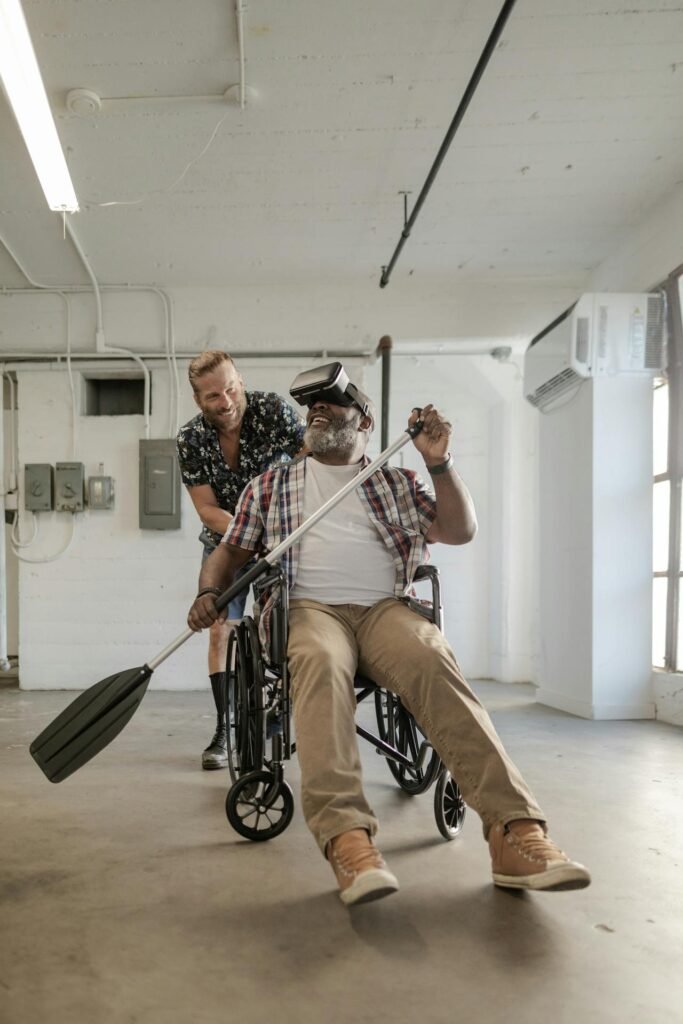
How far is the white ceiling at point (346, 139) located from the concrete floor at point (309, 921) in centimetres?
248

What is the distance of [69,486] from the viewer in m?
4.74

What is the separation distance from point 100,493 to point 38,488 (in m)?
0.38

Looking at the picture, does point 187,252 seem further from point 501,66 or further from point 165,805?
point 165,805

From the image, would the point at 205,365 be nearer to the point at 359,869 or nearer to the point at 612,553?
the point at 359,869

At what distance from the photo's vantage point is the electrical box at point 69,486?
474 centimetres

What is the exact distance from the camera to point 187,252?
4383 mm

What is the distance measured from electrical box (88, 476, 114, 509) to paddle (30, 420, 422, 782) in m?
2.97

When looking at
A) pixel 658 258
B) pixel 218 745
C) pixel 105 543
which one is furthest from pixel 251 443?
pixel 105 543

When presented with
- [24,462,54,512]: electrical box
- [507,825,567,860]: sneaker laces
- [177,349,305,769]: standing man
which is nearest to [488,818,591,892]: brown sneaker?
[507,825,567,860]: sneaker laces

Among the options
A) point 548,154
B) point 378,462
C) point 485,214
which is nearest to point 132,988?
point 378,462

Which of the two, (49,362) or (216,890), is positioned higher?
(49,362)

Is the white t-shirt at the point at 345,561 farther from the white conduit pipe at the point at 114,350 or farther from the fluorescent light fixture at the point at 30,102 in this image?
the white conduit pipe at the point at 114,350

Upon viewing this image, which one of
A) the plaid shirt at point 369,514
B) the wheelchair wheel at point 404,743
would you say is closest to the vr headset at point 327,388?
the plaid shirt at point 369,514

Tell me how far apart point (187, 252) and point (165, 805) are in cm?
317
